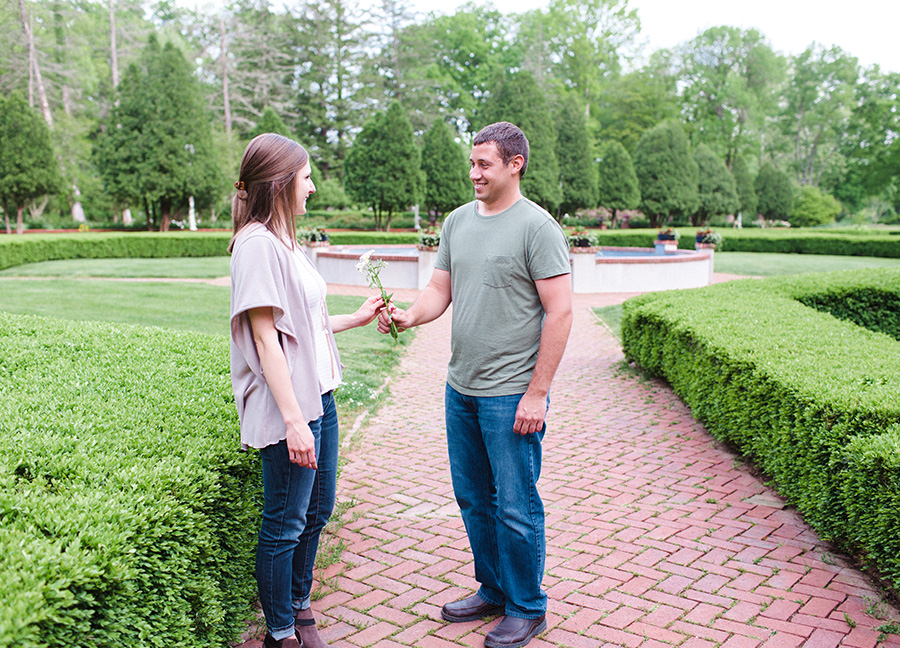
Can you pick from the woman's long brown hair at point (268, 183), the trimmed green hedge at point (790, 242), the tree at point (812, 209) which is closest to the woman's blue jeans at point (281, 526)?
the woman's long brown hair at point (268, 183)

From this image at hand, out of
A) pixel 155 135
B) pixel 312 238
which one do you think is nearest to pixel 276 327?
pixel 312 238

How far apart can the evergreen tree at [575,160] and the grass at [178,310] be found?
943 inches

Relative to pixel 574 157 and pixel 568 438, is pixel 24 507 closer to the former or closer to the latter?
pixel 568 438

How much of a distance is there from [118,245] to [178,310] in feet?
45.0

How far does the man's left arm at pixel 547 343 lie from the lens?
2.43 metres

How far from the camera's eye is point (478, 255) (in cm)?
254

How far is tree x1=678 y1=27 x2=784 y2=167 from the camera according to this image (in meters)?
48.1

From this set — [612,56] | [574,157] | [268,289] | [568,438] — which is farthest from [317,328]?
[612,56]

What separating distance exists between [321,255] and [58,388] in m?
12.4

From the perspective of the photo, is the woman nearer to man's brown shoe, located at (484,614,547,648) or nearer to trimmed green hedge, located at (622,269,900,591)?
man's brown shoe, located at (484,614,547,648)

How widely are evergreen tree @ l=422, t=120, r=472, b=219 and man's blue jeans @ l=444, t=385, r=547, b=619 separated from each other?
29.7 metres

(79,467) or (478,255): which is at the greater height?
(478,255)

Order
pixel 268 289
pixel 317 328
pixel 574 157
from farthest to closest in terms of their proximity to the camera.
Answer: pixel 574 157 → pixel 317 328 → pixel 268 289

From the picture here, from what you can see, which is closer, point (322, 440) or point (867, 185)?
point (322, 440)
